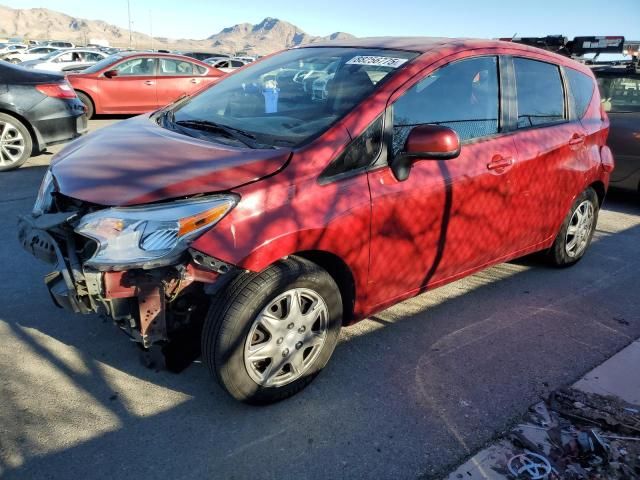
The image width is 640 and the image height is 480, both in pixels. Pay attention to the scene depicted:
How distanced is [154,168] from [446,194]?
1647 millimetres

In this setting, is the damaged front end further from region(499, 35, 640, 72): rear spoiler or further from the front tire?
region(499, 35, 640, 72): rear spoiler

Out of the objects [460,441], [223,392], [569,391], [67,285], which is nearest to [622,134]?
[569,391]

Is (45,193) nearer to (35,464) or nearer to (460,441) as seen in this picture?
(35,464)

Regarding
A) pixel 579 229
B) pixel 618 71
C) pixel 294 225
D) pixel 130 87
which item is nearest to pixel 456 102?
pixel 294 225

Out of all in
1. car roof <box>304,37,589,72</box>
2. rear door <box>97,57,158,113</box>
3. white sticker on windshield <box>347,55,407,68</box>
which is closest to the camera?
white sticker on windshield <box>347,55,407,68</box>

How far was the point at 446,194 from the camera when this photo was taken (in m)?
3.25

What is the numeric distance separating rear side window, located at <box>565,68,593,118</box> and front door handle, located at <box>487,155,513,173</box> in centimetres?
123

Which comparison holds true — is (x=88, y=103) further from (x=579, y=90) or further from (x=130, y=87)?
(x=579, y=90)

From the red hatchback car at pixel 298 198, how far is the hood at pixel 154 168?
0.03 ft

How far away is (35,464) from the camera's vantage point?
7.72 ft

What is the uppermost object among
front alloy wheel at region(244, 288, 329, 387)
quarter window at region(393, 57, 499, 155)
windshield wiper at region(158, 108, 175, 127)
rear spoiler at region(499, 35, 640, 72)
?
rear spoiler at region(499, 35, 640, 72)

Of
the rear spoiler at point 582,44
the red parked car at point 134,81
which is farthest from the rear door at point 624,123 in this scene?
the red parked car at point 134,81

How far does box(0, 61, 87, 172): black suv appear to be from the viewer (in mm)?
6944

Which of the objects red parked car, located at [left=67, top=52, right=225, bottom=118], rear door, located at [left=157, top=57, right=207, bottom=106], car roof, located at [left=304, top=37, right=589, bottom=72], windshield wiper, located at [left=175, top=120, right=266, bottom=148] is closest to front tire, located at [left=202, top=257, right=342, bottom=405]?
windshield wiper, located at [left=175, top=120, right=266, bottom=148]
